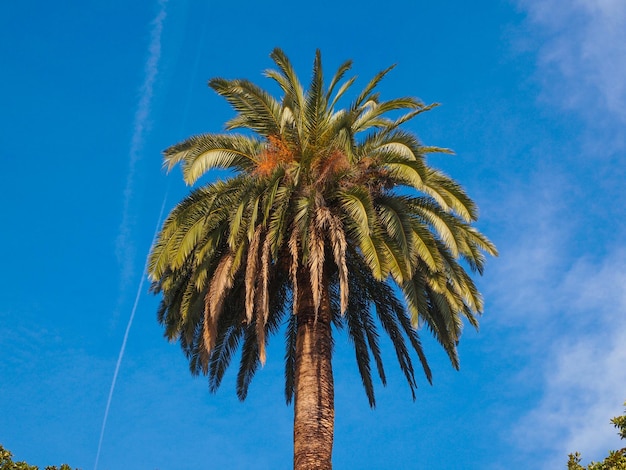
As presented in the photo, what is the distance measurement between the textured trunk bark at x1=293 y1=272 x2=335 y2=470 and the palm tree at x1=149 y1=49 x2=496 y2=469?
28mm

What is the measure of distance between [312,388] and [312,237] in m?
3.38

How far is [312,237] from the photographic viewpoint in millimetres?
20438

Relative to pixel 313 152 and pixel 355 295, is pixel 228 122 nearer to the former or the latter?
pixel 313 152

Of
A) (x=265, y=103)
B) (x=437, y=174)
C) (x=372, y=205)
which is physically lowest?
(x=372, y=205)

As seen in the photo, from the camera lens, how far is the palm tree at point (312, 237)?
20.3 m

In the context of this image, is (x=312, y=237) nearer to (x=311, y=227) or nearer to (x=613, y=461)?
(x=311, y=227)

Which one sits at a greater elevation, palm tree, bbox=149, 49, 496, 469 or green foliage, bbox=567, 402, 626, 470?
palm tree, bbox=149, 49, 496, 469

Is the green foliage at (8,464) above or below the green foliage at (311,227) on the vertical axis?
A: below

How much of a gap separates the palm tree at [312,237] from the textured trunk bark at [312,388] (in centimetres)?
3

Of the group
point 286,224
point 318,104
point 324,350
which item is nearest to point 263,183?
point 286,224

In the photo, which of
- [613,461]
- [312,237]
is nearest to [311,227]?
[312,237]

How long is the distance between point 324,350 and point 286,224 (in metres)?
3.08

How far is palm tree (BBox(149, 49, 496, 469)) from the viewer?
2027 centimetres

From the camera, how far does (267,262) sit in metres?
20.3
